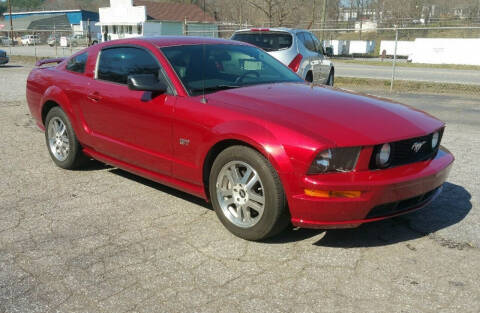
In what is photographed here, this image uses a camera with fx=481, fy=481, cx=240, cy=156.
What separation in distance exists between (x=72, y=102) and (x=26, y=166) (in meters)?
1.17

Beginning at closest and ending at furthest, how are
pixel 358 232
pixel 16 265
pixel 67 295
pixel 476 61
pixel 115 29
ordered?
pixel 67 295
pixel 16 265
pixel 358 232
pixel 476 61
pixel 115 29

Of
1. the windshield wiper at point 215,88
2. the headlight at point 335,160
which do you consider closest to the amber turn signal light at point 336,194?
the headlight at point 335,160

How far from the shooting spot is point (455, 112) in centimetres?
993

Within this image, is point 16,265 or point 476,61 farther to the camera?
point 476,61

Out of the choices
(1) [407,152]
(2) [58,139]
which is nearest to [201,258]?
(1) [407,152]

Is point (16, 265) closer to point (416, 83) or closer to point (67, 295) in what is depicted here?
point (67, 295)

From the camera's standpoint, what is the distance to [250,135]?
3410mm

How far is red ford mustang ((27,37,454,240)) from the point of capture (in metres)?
3.22

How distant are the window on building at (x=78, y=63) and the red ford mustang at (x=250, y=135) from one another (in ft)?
0.21

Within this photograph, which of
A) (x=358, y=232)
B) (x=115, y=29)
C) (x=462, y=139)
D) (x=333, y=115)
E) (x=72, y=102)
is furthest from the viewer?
(x=115, y=29)

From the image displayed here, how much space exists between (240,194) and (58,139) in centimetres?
289

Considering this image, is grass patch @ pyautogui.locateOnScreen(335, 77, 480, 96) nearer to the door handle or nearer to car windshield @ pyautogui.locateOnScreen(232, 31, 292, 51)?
car windshield @ pyautogui.locateOnScreen(232, 31, 292, 51)

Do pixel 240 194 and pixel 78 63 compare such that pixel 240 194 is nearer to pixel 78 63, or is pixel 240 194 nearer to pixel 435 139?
pixel 435 139

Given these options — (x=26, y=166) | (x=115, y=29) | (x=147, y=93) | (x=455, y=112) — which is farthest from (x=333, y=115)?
(x=115, y=29)
